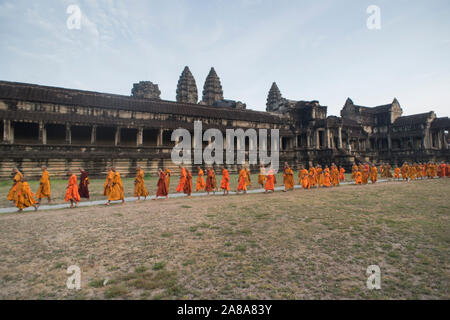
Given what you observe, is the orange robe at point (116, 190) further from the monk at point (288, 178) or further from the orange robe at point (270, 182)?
the monk at point (288, 178)

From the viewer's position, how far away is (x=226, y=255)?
429cm

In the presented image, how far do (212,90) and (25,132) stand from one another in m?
37.9

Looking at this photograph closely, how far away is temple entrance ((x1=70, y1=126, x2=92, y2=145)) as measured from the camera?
76.5 ft

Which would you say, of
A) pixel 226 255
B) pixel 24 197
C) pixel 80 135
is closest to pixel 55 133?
pixel 80 135

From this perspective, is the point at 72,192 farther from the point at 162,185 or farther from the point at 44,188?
the point at 162,185

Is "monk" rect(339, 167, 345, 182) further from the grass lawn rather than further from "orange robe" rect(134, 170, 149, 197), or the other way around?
"orange robe" rect(134, 170, 149, 197)

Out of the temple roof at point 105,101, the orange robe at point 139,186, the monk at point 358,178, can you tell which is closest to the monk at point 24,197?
the orange robe at point 139,186

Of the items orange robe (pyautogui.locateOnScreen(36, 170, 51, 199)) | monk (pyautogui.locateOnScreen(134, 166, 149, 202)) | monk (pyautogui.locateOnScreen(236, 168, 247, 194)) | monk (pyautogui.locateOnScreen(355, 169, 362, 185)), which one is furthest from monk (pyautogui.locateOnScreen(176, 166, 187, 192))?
monk (pyautogui.locateOnScreen(355, 169, 362, 185))

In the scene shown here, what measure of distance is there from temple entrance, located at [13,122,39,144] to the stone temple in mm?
70

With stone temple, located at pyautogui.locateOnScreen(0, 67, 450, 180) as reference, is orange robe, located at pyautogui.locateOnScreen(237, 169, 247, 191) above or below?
below
